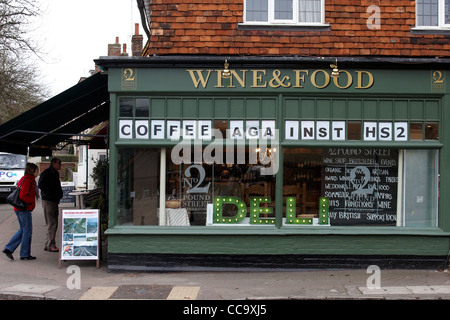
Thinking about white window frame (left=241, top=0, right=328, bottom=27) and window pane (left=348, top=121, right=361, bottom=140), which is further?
white window frame (left=241, top=0, right=328, bottom=27)

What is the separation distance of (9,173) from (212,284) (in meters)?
18.0

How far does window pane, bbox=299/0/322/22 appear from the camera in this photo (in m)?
10.0

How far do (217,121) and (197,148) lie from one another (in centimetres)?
67

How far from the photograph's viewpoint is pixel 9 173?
23.5 meters

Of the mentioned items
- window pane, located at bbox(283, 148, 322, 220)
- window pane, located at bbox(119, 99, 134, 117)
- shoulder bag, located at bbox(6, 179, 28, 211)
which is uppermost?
window pane, located at bbox(119, 99, 134, 117)

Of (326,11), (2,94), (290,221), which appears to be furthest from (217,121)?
(2,94)

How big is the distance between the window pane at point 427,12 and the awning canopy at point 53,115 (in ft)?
21.2

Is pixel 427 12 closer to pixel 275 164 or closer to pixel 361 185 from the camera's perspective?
pixel 361 185

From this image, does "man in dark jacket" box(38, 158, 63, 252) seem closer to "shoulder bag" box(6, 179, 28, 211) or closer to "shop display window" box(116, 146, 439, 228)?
"shoulder bag" box(6, 179, 28, 211)

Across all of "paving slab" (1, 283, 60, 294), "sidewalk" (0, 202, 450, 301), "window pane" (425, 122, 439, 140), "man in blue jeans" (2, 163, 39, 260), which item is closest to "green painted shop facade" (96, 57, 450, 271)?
"window pane" (425, 122, 439, 140)

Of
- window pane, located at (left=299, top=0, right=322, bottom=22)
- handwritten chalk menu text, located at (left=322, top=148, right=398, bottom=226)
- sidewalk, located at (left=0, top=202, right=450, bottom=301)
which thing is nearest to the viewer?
sidewalk, located at (left=0, top=202, right=450, bottom=301)

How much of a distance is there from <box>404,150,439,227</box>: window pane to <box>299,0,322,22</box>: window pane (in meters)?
3.24

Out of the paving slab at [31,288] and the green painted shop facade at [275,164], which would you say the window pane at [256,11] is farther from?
the paving slab at [31,288]

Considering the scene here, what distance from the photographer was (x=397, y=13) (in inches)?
389
